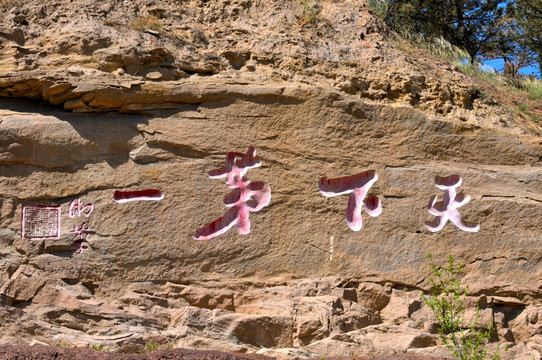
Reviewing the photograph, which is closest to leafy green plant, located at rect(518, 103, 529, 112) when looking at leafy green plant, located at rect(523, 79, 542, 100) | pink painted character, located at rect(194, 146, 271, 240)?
leafy green plant, located at rect(523, 79, 542, 100)

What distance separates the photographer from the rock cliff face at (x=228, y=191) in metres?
5.89

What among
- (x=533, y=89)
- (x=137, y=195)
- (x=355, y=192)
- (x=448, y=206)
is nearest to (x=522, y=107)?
(x=533, y=89)

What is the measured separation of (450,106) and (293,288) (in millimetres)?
2542

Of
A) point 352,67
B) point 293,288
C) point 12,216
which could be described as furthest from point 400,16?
point 12,216

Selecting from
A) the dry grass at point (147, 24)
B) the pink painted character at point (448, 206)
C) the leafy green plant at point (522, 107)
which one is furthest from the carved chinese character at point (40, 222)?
the leafy green plant at point (522, 107)

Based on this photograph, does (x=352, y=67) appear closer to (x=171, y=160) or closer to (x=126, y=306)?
(x=171, y=160)

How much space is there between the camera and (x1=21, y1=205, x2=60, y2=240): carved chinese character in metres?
6.22

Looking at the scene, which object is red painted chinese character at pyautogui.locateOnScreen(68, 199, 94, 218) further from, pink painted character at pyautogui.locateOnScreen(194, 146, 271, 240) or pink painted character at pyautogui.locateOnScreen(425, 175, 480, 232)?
pink painted character at pyautogui.locateOnScreen(425, 175, 480, 232)

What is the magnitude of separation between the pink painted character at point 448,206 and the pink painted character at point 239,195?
151 cm

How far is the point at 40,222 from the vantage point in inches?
247

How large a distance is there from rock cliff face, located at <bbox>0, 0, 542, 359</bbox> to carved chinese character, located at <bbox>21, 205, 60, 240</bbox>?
0.01m

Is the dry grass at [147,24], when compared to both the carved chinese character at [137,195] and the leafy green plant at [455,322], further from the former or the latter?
the leafy green plant at [455,322]

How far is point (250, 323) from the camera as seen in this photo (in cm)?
583

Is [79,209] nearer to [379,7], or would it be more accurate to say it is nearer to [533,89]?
[379,7]
